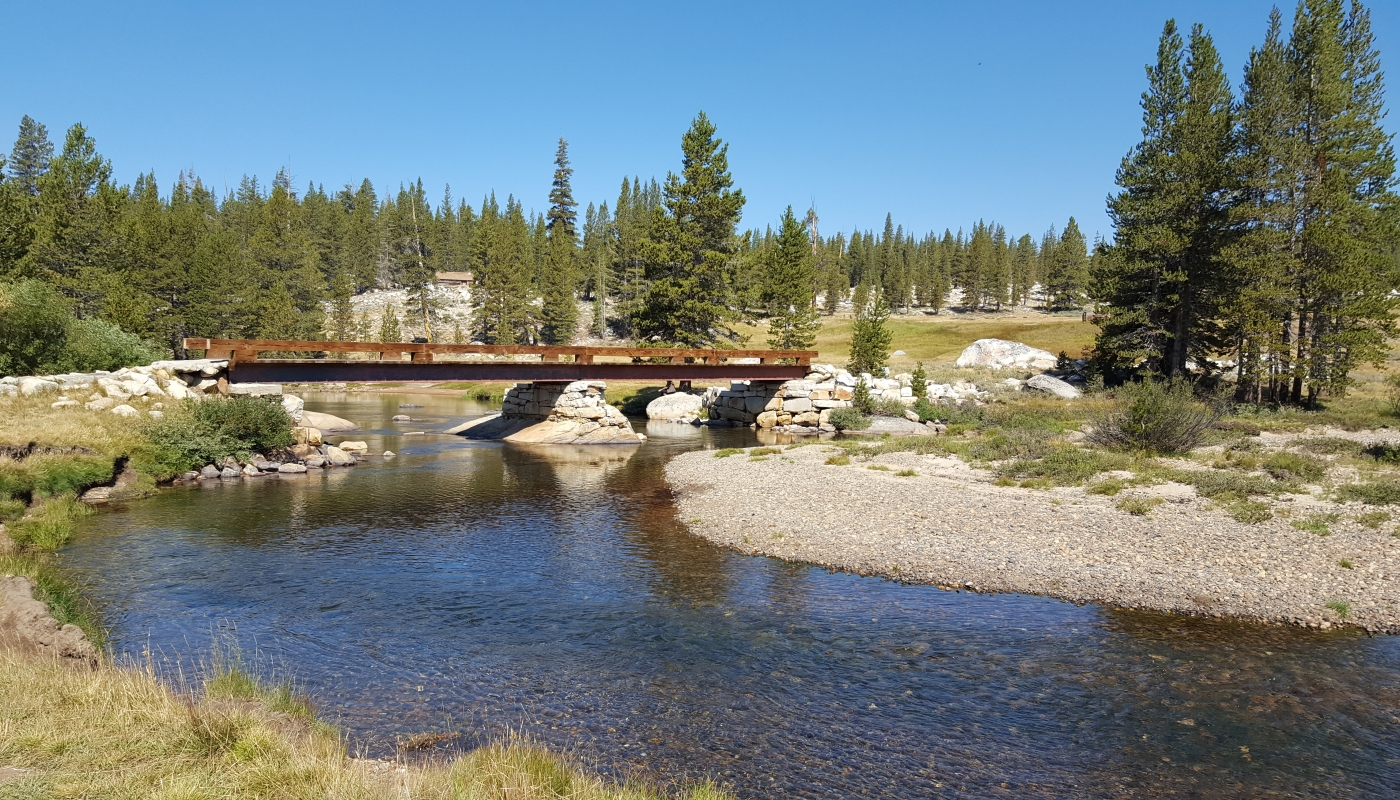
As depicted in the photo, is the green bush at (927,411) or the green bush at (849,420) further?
the green bush at (927,411)

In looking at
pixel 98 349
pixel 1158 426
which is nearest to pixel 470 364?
pixel 98 349

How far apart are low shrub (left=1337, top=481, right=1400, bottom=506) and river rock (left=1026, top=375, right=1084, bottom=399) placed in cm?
2958

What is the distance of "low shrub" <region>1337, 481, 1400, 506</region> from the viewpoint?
17750 millimetres

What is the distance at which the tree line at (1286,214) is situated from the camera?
3491 cm

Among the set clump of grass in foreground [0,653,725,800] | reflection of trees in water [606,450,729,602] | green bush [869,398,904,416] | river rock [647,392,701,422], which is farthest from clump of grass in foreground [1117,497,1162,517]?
river rock [647,392,701,422]

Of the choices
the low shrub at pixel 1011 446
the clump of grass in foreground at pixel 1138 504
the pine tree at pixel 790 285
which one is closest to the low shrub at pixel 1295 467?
the clump of grass in foreground at pixel 1138 504

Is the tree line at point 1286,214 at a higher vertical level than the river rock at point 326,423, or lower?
higher

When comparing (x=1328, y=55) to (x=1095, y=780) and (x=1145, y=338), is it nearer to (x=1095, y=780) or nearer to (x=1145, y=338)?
(x=1145, y=338)

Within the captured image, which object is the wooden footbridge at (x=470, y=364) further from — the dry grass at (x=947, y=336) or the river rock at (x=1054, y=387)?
the dry grass at (x=947, y=336)

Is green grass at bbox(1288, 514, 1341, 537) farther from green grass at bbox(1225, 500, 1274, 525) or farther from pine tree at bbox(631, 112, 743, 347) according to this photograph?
pine tree at bbox(631, 112, 743, 347)

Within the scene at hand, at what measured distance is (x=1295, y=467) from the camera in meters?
21.6

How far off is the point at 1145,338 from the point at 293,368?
45.5m

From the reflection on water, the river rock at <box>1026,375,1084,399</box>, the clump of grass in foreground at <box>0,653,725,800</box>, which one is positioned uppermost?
the river rock at <box>1026,375,1084,399</box>

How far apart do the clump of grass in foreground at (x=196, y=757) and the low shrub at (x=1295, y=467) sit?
2121 centimetres
